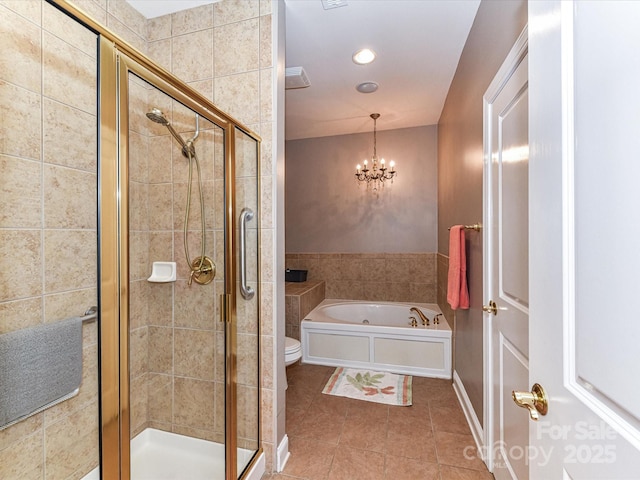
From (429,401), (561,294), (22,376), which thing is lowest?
(429,401)

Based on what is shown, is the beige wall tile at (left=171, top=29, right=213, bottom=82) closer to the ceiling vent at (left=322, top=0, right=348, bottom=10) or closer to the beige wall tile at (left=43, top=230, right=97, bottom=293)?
the ceiling vent at (left=322, top=0, right=348, bottom=10)

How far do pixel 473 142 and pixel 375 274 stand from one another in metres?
2.23

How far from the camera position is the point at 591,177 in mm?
504

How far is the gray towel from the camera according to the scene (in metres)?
1.07

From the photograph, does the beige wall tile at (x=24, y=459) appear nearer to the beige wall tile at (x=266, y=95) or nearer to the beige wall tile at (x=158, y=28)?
the beige wall tile at (x=266, y=95)

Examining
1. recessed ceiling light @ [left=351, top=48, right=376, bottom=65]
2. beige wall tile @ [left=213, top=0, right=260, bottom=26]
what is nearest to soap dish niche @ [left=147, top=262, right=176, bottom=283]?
beige wall tile @ [left=213, top=0, right=260, bottom=26]

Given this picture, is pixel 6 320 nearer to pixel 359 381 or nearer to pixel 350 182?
pixel 359 381

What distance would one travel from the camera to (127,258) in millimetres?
913

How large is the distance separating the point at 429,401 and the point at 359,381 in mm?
606

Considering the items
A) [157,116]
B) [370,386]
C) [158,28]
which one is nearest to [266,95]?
[157,116]

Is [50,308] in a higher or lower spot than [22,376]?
higher

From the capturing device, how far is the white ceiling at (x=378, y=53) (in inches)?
72.6

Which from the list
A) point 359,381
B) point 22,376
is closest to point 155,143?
point 22,376

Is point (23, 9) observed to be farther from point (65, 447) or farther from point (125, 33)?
point (65, 447)
